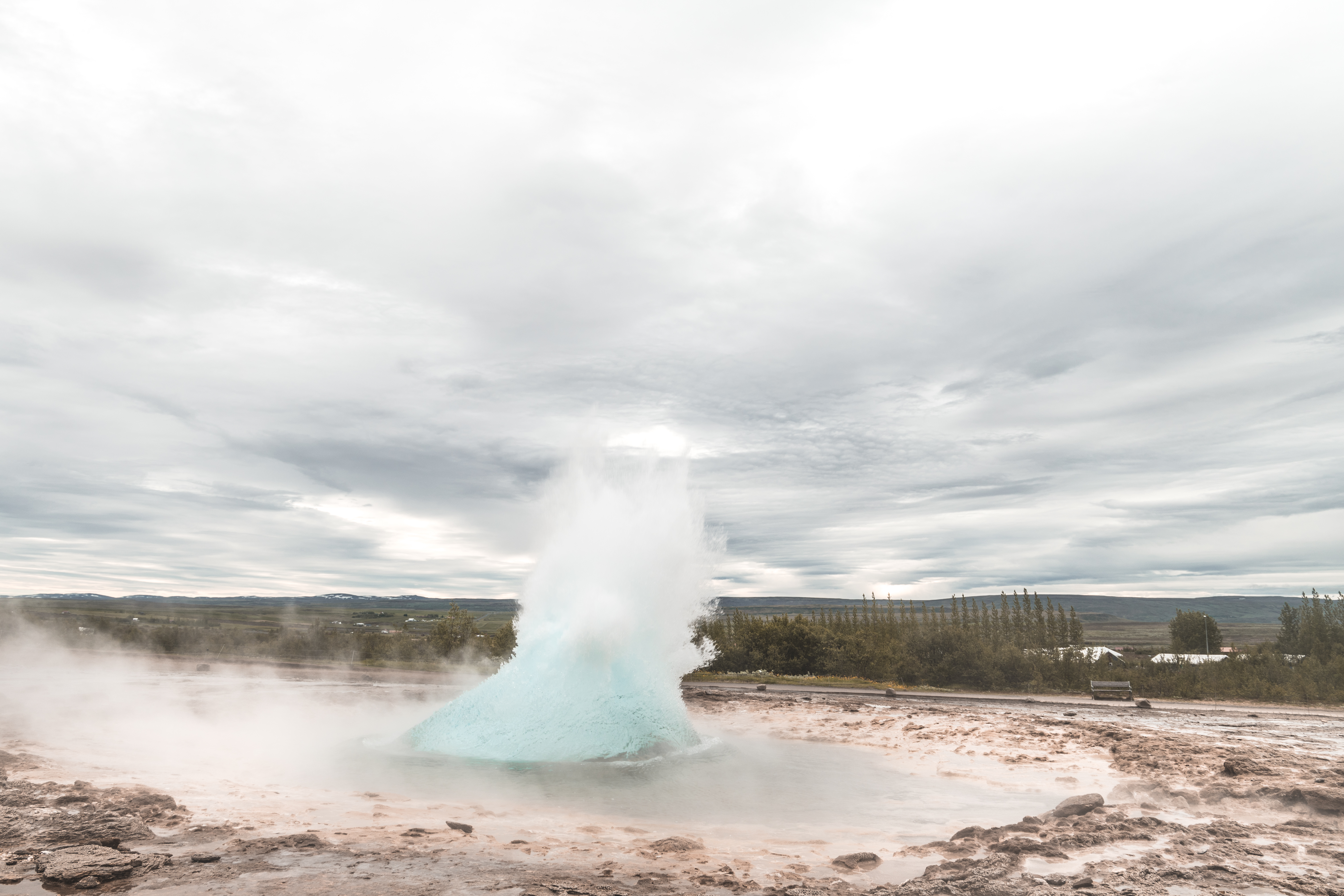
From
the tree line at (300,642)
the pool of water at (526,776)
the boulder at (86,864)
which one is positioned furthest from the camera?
the tree line at (300,642)

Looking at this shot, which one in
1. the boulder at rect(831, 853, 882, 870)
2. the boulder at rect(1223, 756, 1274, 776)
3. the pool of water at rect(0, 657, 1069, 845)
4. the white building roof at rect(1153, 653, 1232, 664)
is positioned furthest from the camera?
the white building roof at rect(1153, 653, 1232, 664)

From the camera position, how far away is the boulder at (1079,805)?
39.7 ft

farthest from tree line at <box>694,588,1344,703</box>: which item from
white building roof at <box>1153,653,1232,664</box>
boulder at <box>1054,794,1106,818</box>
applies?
boulder at <box>1054,794,1106,818</box>

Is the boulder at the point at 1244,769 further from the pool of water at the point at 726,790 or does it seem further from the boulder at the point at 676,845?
the boulder at the point at 676,845

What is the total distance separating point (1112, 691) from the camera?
36.9m

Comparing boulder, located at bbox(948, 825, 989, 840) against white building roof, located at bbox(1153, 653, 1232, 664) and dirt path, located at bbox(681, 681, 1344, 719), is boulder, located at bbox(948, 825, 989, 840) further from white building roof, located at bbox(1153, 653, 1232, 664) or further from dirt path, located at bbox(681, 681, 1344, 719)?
white building roof, located at bbox(1153, 653, 1232, 664)

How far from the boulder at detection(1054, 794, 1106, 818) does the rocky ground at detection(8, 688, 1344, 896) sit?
0.03 m

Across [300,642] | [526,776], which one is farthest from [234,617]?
[526,776]

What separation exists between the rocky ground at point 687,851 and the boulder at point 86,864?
0.02 meters

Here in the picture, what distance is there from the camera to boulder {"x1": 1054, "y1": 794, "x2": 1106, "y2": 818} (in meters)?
12.1

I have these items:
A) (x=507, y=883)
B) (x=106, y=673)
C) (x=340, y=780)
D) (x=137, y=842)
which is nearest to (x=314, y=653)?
(x=106, y=673)

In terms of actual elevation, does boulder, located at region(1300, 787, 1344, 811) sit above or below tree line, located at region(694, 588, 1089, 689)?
above

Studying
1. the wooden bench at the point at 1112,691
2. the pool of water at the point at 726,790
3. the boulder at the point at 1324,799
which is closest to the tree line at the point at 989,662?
the wooden bench at the point at 1112,691

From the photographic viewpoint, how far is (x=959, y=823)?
12102 millimetres
